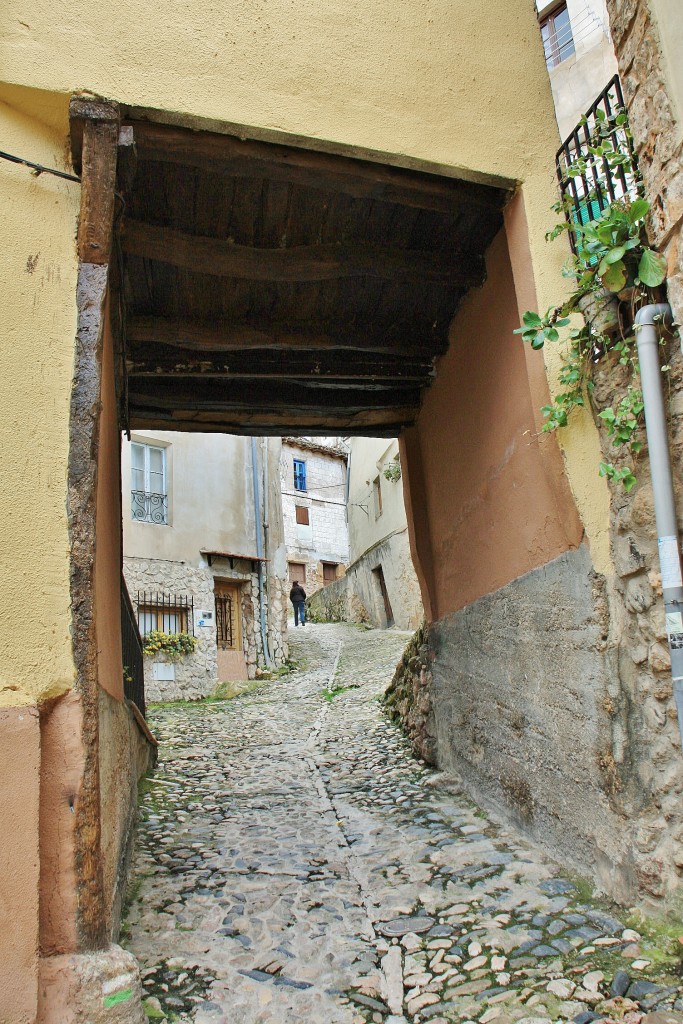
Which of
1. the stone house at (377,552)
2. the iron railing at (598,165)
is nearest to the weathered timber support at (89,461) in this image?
the iron railing at (598,165)

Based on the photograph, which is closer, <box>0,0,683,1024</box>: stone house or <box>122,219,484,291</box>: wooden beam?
<box>0,0,683,1024</box>: stone house

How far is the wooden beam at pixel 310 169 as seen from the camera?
3.26 meters

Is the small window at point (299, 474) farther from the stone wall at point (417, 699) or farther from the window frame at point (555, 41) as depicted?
the stone wall at point (417, 699)

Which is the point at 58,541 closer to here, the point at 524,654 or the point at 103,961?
the point at 103,961

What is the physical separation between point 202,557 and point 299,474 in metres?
13.8

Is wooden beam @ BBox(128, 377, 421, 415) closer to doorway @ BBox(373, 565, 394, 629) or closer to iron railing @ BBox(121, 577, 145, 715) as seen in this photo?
iron railing @ BBox(121, 577, 145, 715)

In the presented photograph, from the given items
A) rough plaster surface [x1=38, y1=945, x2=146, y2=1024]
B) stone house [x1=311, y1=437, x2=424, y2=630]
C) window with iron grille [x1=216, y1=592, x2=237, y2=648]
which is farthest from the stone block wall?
stone house [x1=311, y1=437, x2=424, y2=630]

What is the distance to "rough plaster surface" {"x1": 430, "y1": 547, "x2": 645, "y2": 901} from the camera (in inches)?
125

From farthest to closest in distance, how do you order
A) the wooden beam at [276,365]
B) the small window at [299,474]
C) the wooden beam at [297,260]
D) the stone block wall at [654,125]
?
the small window at [299,474] → the wooden beam at [276,365] → the wooden beam at [297,260] → the stone block wall at [654,125]

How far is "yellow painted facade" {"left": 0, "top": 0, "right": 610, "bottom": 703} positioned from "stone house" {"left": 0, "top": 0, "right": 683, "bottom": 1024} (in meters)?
0.01

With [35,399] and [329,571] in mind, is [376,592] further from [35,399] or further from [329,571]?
[35,399]

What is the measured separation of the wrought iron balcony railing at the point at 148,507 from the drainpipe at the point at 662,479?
10.9m

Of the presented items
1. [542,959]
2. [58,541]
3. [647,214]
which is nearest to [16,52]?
[58,541]

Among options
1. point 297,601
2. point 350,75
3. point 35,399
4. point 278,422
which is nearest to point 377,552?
point 297,601
